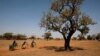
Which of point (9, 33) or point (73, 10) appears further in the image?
point (9, 33)

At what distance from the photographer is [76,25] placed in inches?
1427

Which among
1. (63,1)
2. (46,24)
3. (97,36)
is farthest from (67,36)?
(97,36)

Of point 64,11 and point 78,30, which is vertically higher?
point 64,11

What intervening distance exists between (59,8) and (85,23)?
6.37 metres

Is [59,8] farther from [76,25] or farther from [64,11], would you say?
[76,25]

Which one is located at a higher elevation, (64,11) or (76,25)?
(64,11)

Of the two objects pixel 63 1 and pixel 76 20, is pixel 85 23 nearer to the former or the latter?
pixel 76 20

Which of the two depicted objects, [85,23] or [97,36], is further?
[97,36]

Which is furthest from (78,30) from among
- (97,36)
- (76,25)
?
(97,36)

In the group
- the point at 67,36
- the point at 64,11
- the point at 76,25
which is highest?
the point at 64,11

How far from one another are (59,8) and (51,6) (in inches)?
73.3

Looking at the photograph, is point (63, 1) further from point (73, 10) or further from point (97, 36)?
point (97, 36)

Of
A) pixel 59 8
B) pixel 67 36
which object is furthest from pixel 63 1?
pixel 67 36

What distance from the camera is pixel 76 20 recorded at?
120ft
